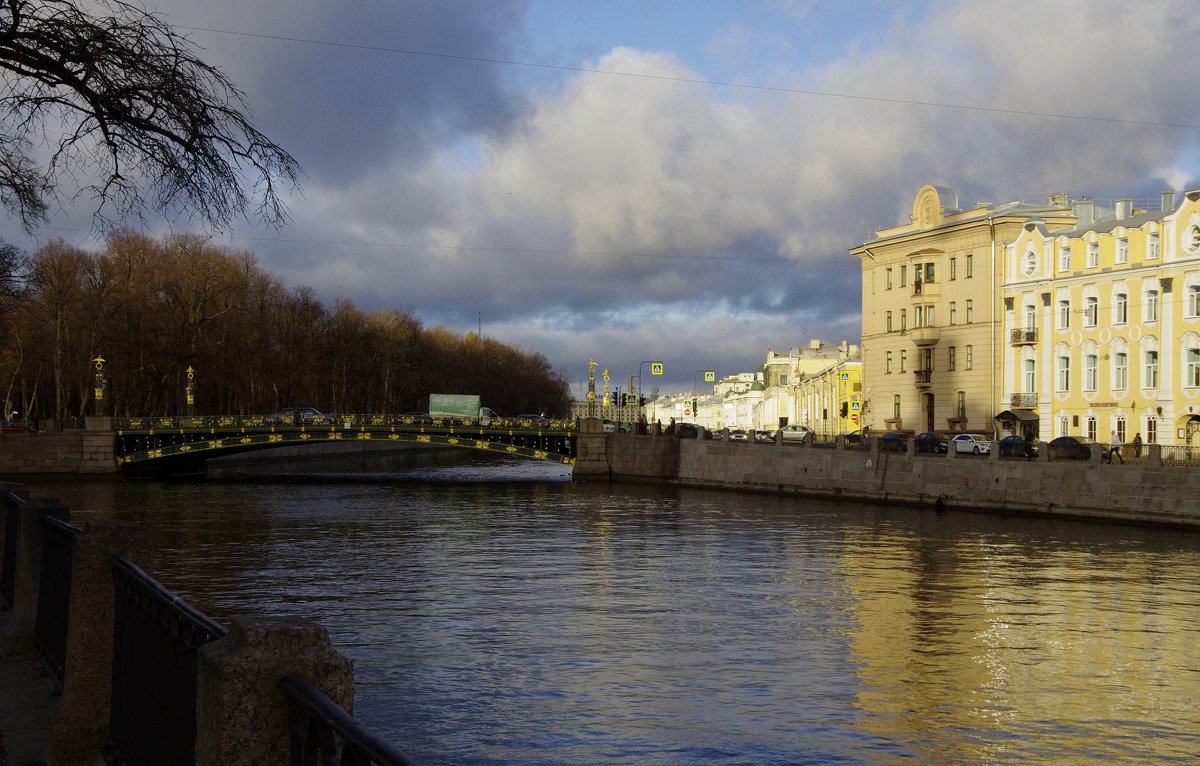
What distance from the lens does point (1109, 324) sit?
54.7 meters

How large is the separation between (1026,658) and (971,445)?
36.4 metres

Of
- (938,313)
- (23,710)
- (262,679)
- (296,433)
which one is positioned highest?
(938,313)

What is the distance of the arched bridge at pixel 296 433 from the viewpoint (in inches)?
2411

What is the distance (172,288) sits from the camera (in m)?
73.2

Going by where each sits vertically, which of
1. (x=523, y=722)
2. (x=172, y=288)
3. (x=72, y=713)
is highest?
(x=172, y=288)

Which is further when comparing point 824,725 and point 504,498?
point 504,498

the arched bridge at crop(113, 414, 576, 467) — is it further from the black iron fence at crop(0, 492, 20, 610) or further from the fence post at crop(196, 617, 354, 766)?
the fence post at crop(196, 617, 354, 766)

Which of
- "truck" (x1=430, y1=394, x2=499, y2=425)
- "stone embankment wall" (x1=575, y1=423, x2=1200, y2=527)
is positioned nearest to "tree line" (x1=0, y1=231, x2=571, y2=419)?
"truck" (x1=430, y1=394, x2=499, y2=425)

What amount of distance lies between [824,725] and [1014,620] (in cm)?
793

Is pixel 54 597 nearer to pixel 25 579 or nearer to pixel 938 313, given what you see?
pixel 25 579

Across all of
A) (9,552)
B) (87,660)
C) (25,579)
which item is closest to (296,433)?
(9,552)

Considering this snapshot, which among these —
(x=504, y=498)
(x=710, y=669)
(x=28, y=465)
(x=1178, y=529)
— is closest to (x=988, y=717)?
(x=710, y=669)

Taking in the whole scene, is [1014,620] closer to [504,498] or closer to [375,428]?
[504,498]

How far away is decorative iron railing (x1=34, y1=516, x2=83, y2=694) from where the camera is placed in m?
8.12
